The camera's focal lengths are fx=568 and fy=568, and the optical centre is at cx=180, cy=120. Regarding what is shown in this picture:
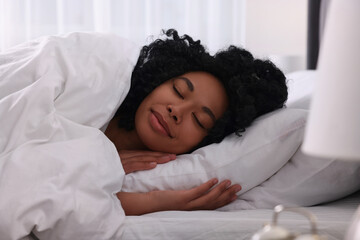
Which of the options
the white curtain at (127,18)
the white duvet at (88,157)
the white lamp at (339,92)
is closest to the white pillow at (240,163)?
the white duvet at (88,157)

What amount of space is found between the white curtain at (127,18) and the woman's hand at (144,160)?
6.09 feet

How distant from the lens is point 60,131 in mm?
1389

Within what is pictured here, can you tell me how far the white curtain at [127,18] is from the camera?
11.0 ft

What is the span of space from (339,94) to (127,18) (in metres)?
2.86

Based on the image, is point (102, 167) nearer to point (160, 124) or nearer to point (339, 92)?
point (160, 124)

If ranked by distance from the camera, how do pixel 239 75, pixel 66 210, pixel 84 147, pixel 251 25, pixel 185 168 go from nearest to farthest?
pixel 66 210
pixel 84 147
pixel 185 168
pixel 239 75
pixel 251 25

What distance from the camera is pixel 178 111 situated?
5.03 feet

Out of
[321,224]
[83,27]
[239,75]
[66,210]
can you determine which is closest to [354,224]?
[321,224]

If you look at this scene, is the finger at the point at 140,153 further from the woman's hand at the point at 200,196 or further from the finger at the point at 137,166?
the woman's hand at the point at 200,196

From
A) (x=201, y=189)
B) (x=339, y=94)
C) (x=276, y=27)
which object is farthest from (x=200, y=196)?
(x=276, y=27)

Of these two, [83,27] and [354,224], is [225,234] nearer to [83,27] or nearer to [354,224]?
[354,224]

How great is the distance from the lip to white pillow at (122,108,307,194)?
0.10m

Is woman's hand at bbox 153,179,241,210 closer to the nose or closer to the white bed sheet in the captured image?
the white bed sheet

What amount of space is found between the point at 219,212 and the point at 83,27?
227 centimetres
